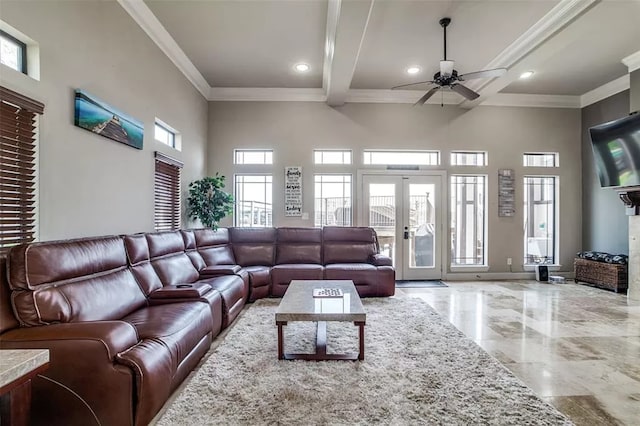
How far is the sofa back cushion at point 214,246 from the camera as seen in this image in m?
4.16

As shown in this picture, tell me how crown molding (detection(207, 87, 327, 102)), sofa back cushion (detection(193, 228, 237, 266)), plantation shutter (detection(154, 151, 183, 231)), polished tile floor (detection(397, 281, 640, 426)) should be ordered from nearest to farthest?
polished tile floor (detection(397, 281, 640, 426)) → plantation shutter (detection(154, 151, 183, 231)) → sofa back cushion (detection(193, 228, 237, 266)) → crown molding (detection(207, 87, 327, 102))

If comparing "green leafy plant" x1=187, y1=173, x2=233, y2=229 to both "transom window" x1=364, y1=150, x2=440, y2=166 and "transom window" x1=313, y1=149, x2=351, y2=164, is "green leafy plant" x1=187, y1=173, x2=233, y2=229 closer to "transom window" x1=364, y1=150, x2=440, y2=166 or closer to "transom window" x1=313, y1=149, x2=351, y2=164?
"transom window" x1=313, y1=149, x2=351, y2=164

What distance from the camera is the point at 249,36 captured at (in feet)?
12.8

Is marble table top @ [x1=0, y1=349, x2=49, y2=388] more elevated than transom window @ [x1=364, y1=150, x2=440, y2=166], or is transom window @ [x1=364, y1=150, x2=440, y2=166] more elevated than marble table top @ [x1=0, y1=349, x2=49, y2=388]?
Result: transom window @ [x1=364, y1=150, x2=440, y2=166]

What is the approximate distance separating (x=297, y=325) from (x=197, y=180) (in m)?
3.03

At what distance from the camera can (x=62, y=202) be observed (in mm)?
2324

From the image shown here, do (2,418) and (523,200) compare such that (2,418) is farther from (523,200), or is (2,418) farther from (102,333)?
(523,200)

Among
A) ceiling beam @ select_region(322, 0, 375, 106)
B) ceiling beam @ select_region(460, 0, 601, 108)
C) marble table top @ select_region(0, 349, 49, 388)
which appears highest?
ceiling beam @ select_region(460, 0, 601, 108)

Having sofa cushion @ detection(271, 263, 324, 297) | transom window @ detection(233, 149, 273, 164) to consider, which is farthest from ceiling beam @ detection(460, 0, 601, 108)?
sofa cushion @ detection(271, 263, 324, 297)

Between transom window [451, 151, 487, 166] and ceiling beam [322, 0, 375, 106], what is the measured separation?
252 centimetres

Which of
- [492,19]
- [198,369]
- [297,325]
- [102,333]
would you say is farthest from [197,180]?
[492,19]

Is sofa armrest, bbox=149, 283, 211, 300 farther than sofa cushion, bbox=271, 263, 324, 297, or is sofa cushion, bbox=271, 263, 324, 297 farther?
sofa cushion, bbox=271, 263, 324, 297

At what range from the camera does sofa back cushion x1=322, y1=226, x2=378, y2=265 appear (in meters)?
4.92

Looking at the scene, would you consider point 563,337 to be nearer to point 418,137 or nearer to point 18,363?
point 418,137
